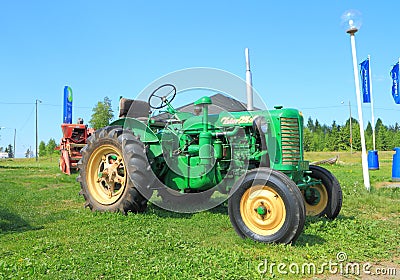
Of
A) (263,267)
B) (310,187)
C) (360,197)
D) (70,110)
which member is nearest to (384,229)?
(310,187)

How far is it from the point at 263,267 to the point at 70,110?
22159mm

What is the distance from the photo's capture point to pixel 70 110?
2394 cm

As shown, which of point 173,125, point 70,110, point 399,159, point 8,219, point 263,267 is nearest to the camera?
point 263,267

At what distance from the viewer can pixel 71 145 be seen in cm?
1561

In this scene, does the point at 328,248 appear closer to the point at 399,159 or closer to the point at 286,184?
the point at 286,184

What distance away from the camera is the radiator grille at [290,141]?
5.61 meters

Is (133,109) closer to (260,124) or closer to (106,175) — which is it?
(106,175)

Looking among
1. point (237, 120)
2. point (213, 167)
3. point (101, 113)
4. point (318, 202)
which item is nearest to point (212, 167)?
point (213, 167)

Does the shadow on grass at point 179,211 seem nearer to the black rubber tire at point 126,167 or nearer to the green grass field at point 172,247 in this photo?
the green grass field at point 172,247

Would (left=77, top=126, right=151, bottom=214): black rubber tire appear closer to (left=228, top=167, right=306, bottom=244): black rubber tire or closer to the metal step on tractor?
the metal step on tractor

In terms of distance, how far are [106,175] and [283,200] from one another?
3.60 metres

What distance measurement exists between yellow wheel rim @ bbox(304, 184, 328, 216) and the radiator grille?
973mm

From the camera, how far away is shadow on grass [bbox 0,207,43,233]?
5.62 m

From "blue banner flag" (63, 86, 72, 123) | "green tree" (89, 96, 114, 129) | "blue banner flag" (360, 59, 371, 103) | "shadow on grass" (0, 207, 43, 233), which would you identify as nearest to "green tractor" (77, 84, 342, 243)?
"shadow on grass" (0, 207, 43, 233)
